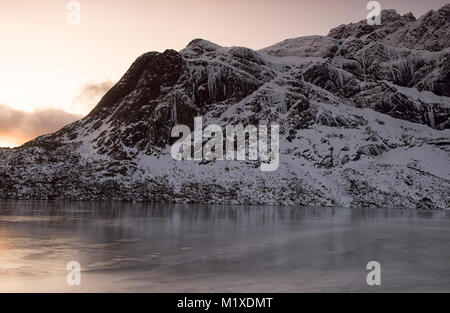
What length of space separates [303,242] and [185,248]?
14.4 meters

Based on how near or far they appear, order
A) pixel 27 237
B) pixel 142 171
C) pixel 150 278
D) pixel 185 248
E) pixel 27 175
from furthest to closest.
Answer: pixel 142 171, pixel 27 175, pixel 27 237, pixel 185 248, pixel 150 278

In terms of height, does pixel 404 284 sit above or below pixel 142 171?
below

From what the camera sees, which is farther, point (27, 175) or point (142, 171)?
point (142, 171)

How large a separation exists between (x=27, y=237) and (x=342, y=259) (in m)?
30.1

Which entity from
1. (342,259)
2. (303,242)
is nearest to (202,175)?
(303,242)

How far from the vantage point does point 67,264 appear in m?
31.1

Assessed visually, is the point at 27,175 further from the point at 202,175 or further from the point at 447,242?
the point at 447,242

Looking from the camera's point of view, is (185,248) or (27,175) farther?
(27,175)

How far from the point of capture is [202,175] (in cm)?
17762

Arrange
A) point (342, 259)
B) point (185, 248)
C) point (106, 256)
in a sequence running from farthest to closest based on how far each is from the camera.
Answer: point (185, 248) < point (342, 259) < point (106, 256)
